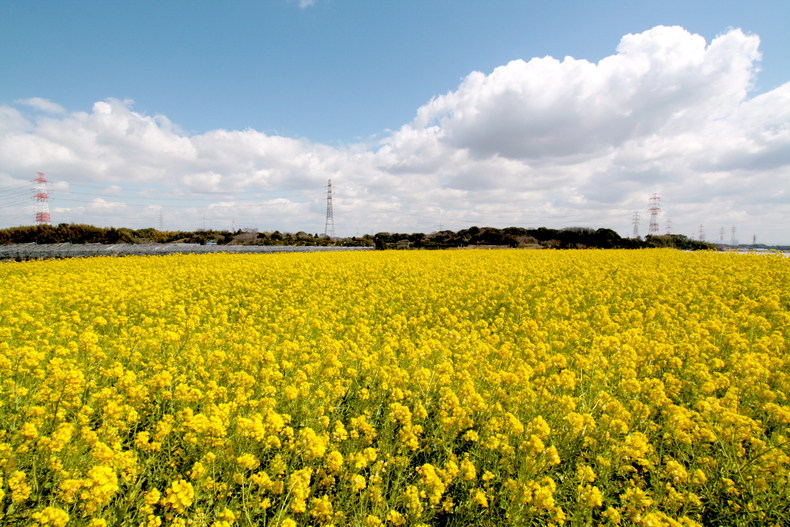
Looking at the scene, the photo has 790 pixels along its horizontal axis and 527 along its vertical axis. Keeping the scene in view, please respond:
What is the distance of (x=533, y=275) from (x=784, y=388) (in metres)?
9.48

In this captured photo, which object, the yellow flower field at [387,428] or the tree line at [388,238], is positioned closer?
the yellow flower field at [387,428]

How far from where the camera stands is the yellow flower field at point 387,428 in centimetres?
272

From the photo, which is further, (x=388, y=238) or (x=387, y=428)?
(x=388, y=238)

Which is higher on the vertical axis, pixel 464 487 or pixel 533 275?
pixel 533 275

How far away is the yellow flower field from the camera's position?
272 centimetres

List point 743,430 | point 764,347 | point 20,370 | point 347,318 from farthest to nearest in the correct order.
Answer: point 347,318, point 764,347, point 20,370, point 743,430

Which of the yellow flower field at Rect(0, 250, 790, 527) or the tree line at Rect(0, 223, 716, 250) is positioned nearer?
the yellow flower field at Rect(0, 250, 790, 527)

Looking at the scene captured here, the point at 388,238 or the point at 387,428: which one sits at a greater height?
the point at 388,238

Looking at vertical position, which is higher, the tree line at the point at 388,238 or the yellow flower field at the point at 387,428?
the tree line at the point at 388,238

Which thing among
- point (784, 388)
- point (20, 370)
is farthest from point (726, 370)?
point (20, 370)

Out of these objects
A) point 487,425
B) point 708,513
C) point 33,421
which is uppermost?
point 33,421

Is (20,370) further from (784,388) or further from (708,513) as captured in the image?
(784,388)

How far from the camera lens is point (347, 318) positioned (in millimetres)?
8500

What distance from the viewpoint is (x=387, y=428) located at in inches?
149
